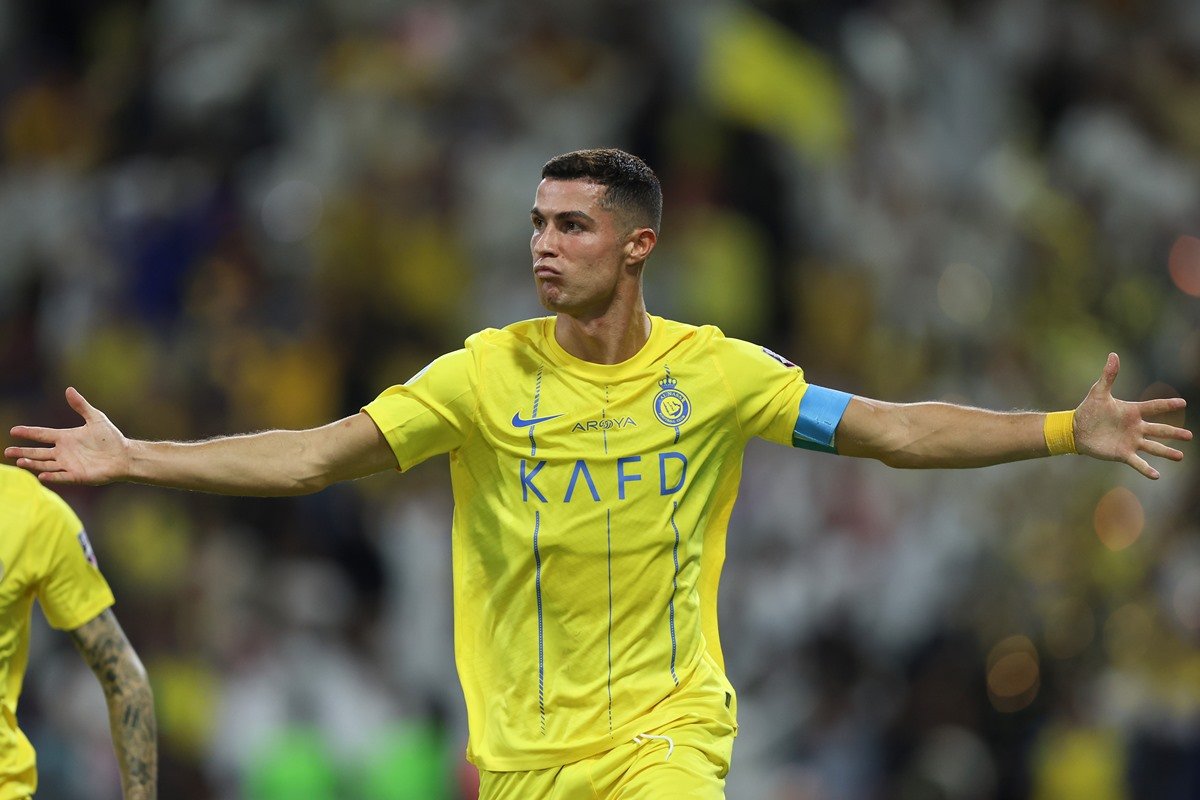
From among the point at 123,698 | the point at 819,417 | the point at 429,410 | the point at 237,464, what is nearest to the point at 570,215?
the point at 429,410

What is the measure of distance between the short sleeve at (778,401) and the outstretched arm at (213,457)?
3.66ft

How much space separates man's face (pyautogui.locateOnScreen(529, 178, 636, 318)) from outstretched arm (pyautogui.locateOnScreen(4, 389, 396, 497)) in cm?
71

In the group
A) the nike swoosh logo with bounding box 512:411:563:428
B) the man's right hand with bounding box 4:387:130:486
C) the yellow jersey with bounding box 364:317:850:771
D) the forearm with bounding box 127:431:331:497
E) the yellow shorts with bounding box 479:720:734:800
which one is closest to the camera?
the man's right hand with bounding box 4:387:130:486

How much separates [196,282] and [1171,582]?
5.96 m

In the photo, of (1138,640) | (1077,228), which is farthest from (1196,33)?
(1138,640)

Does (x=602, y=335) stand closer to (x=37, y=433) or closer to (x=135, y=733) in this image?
(x=37, y=433)

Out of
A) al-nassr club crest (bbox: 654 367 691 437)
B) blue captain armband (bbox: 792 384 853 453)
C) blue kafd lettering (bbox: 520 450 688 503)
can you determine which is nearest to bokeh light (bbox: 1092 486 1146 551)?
blue captain armband (bbox: 792 384 853 453)

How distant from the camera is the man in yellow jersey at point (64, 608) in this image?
571 cm

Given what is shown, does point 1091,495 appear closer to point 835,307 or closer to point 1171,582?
A: point 1171,582

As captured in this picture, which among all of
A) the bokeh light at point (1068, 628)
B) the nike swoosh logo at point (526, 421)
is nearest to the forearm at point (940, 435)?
the nike swoosh logo at point (526, 421)

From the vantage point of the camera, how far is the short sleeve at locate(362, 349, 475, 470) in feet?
18.8

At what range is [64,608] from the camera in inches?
229

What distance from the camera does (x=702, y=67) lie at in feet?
40.6

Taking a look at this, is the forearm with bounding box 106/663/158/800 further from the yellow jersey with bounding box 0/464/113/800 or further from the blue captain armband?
the blue captain armband
